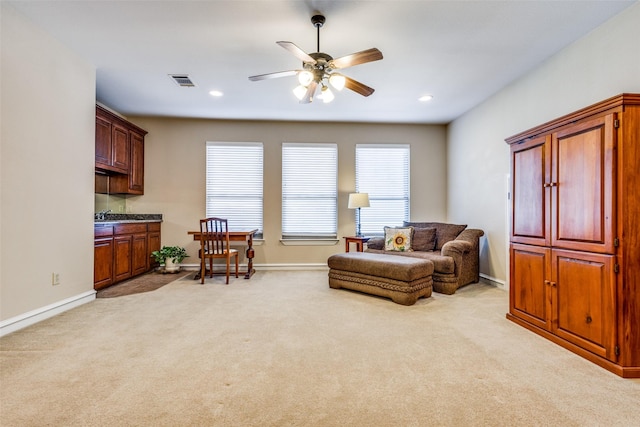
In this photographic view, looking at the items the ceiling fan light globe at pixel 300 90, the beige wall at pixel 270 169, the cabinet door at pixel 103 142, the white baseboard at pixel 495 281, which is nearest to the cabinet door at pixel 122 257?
the beige wall at pixel 270 169

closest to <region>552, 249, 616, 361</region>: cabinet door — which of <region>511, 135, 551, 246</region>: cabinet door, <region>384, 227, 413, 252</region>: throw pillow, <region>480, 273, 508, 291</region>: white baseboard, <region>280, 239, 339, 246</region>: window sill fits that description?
<region>511, 135, 551, 246</region>: cabinet door

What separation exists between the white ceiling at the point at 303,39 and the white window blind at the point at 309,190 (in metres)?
1.36

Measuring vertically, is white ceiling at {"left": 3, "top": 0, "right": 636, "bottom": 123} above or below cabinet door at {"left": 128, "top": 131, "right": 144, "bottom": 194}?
above

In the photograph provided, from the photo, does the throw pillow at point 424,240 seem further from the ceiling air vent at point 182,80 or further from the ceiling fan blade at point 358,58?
the ceiling air vent at point 182,80

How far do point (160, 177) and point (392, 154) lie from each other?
14.5ft

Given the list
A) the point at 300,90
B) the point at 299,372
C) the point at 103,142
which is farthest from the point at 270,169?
the point at 299,372

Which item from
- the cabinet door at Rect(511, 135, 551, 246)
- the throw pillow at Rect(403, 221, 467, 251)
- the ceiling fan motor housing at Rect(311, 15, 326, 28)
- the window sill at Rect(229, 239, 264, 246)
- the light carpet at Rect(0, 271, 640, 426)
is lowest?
the light carpet at Rect(0, 271, 640, 426)

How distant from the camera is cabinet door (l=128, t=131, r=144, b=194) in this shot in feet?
16.6

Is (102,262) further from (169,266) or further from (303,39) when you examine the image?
(303,39)

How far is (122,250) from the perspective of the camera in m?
4.42

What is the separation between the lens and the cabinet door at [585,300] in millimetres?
2002

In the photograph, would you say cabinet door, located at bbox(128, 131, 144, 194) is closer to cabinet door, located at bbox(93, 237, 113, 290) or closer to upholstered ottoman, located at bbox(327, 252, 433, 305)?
cabinet door, located at bbox(93, 237, 113, 290)

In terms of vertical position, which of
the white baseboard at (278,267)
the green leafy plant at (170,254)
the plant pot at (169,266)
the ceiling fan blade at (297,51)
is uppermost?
the ceiling fan blade at (297,51)

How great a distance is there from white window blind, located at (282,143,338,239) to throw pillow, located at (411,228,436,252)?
1.49 m
